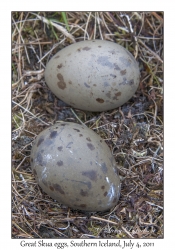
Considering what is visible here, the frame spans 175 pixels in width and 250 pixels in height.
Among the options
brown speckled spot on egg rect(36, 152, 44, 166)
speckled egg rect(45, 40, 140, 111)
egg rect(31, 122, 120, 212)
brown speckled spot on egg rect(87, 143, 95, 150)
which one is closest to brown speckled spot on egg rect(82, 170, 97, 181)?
egg rect(31, 122, 120, 212)

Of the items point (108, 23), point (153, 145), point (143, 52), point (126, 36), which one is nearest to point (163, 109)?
point (153, 145)

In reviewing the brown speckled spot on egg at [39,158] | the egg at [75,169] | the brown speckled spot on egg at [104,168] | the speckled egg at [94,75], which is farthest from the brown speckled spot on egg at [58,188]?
the speckled egg at [94,75]

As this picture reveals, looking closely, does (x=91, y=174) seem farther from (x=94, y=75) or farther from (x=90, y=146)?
(x=94, y=75)

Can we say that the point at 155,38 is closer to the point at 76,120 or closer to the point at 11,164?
the point at 76,120

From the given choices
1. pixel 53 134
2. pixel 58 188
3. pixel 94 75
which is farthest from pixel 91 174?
pixel 94 75

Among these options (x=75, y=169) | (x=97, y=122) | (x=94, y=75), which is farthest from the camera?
(x=97, y=122)

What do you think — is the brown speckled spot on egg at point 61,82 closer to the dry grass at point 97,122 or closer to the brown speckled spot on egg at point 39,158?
the dry grass at point 97,122
